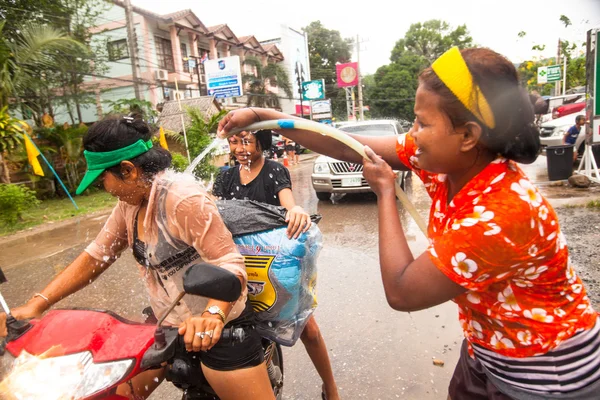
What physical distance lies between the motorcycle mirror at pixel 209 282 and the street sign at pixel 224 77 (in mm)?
22818

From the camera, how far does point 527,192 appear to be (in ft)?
3.62

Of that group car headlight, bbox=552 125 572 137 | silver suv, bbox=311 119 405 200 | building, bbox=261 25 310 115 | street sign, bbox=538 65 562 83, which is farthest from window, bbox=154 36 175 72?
street sign, bbox=538 65 562 83

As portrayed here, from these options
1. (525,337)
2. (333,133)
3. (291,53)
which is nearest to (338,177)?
(333,133)

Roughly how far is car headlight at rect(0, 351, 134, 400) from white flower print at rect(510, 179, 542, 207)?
125 cm

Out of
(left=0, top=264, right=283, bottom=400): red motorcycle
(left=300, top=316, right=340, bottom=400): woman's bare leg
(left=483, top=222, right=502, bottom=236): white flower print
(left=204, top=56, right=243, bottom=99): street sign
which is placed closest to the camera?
(left=483, top=222, right=502, bottom=236): white flower print

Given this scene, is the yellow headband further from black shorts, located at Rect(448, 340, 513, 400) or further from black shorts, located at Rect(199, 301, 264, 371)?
black shorts, located at Rect(199, 301, 264, 371)

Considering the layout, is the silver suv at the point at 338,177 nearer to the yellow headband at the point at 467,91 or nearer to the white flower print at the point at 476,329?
the white flower print at the point at 476,329

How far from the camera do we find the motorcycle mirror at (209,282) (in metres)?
1.23

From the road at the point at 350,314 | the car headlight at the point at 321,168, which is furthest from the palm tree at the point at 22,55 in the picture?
the car headlight at the point at 321,168

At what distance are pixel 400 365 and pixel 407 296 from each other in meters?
2.08

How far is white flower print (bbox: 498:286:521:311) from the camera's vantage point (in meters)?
1.20

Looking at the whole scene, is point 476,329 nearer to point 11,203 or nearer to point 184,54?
point 11,203

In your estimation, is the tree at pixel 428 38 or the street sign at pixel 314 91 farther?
the tree at pixel 428 38

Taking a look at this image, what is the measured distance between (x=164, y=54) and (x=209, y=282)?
2929 cm
